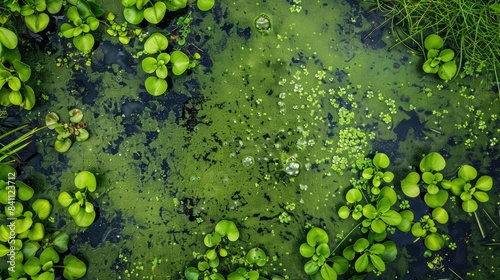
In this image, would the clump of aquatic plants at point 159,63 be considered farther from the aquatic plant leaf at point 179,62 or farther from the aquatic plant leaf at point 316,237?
the aquatic plant leaf at point 316,237

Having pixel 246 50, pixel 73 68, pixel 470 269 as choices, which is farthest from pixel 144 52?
pixel 470 269

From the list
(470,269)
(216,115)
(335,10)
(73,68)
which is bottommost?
(470,269)

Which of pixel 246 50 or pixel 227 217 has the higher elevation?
pixel 246 50

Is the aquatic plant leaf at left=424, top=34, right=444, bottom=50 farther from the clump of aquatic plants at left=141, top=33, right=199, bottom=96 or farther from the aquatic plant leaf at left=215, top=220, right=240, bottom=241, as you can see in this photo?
the aquatic plant leaf at left=215, top=220, right=240, bottom=241

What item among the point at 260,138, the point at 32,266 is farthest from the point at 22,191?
the point at 260,138

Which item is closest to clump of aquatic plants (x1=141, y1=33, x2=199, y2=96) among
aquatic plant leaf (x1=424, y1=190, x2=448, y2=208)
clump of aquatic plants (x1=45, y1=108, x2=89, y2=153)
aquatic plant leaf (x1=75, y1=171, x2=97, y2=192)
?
clump of aquatic plants (x1=45, y1=108, x2=89, y2=153)

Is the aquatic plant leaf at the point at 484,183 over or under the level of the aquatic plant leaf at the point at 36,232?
over

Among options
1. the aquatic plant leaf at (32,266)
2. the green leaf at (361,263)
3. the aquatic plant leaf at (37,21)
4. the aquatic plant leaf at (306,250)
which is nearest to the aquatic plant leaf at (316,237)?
the aquatic plant leaf at (306,250)

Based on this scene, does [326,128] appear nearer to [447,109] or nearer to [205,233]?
[447,109]
